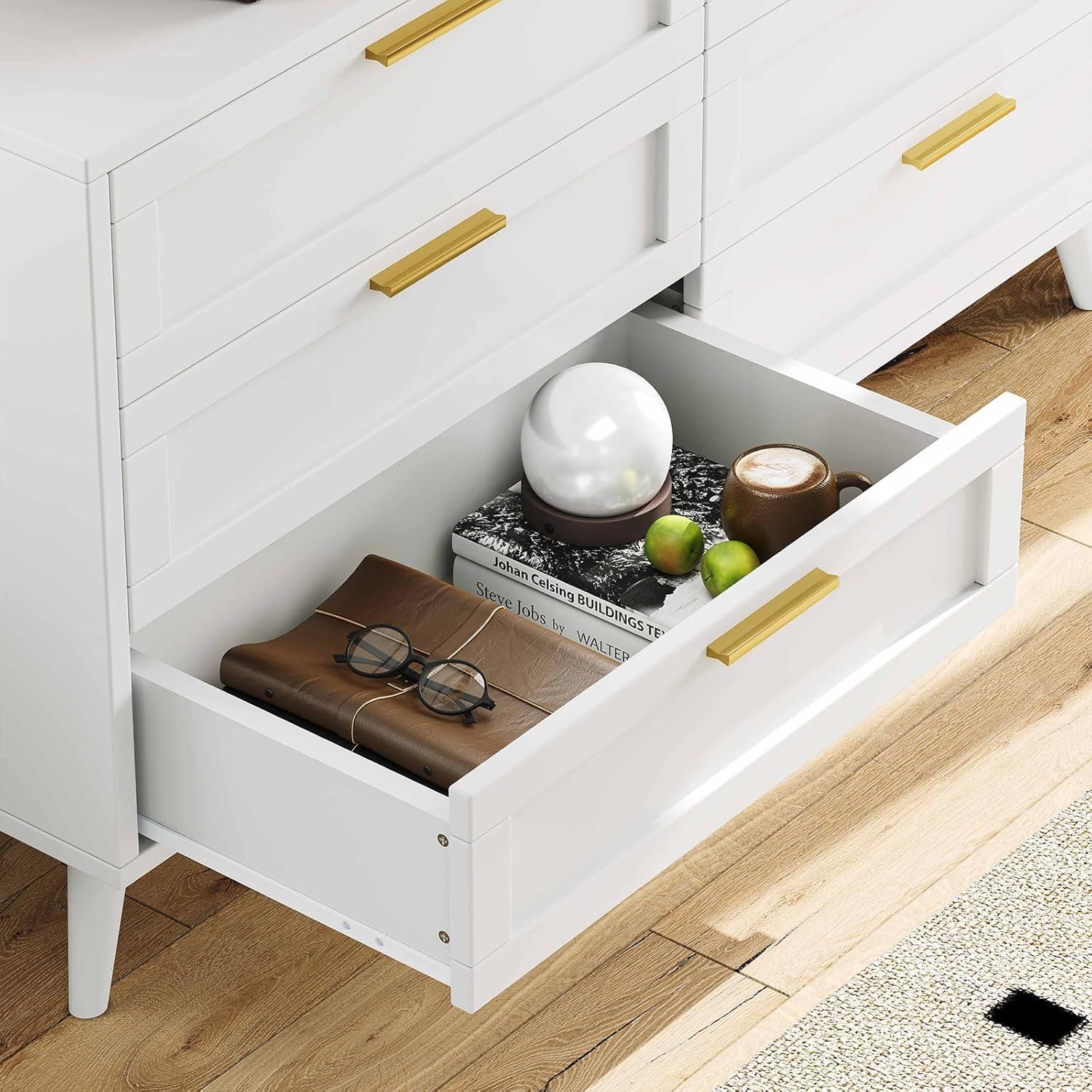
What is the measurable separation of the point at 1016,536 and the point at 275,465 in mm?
593

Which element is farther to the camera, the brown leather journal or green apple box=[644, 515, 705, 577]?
green apple box=[644, 515, 705, 577]

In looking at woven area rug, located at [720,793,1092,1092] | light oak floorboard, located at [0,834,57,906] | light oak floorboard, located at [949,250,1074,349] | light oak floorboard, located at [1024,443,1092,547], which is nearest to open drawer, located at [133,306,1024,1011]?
woven area rug, located at [720,793,1092,1092]

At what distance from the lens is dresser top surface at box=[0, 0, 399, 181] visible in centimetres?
125

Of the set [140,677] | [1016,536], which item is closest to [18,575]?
[140,677]

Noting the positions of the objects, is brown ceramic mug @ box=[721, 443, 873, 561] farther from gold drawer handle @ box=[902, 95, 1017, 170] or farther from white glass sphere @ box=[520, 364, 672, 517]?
gold drawer handle @ box=[902, 95, 1017, 170]

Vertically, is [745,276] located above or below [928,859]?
above

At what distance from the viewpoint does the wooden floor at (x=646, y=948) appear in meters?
1.61

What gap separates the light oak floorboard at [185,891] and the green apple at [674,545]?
449 mm

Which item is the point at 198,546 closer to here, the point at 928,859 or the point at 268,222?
the point at 268,222

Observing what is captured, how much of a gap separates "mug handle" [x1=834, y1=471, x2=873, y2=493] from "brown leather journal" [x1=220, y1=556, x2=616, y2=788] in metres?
0.23

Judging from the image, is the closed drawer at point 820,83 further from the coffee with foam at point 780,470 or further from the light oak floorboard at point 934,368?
the light oak floorboard at point 934,368

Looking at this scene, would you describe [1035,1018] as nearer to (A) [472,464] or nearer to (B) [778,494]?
(B) [778,494]

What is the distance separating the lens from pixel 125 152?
1251 mm

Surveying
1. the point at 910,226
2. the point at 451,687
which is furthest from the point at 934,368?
the point at 451,687
